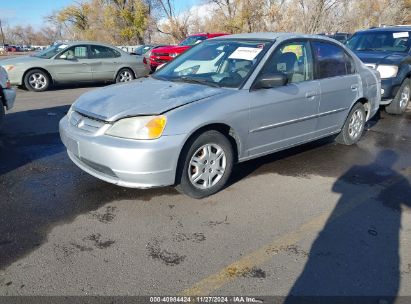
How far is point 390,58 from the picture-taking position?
8.05 metres

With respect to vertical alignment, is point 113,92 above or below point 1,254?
above

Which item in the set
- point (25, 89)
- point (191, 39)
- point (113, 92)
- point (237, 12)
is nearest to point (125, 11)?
point (237, 12)

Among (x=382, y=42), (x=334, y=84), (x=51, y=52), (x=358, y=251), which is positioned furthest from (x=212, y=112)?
(x=51, y=52)

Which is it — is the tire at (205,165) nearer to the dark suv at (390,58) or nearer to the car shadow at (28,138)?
the car shadow at (28,138)

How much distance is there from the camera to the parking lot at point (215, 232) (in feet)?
8.65

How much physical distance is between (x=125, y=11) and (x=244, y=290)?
4723 cm

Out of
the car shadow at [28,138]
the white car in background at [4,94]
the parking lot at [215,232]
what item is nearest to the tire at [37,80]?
the car shadow at [28,138]

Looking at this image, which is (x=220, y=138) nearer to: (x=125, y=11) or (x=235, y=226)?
(x=235, y=226)

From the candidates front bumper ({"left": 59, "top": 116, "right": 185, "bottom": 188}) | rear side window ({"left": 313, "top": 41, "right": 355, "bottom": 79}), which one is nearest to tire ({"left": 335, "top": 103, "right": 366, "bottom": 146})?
rear side window ({"left": 313, "top": 41, "right": 355, "bottom": 79})

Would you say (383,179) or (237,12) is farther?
(237,12)

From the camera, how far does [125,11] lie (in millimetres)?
45250

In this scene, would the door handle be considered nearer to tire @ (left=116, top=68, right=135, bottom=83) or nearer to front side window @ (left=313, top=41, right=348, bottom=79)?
front side window @ (left=313, top=41, right=348, bottom=79)

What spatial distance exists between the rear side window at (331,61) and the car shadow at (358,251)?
155cm

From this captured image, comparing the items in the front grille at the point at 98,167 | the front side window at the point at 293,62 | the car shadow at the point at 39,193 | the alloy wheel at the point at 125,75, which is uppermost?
the front side window at the point at 293,62
